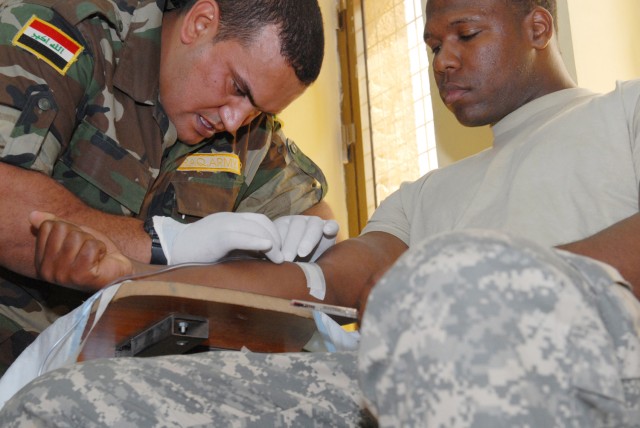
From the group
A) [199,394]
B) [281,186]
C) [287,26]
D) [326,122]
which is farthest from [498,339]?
[326,122]

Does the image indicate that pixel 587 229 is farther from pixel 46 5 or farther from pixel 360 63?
pixel 360 63

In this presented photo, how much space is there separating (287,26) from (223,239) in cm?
66

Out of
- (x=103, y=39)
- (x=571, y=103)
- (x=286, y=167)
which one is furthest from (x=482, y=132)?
(x=103, y=39)

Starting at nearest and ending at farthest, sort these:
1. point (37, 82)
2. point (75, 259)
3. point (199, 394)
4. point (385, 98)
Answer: point (199, 394), point (75, 259), point (37, 82), point (385, 98)

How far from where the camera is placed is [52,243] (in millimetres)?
1306

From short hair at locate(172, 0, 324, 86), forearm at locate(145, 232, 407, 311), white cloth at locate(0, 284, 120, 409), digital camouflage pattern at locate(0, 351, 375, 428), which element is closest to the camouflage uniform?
digital camouflage pattern at locate(0, 351, 375, 428)

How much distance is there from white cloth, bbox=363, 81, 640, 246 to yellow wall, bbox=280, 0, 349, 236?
1713 mm

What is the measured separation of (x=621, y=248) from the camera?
1.00 meters

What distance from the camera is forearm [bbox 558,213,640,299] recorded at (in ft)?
3.18

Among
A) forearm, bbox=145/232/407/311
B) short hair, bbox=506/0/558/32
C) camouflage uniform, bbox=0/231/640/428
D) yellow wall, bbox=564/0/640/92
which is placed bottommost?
forearm, bbox=145/232/407/311

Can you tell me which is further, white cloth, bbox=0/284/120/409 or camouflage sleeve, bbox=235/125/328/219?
camouflage sleeve, bbox=235/125/328/219

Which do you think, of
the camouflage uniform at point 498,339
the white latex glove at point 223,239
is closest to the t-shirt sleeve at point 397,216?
the white latex glove at point 223,239

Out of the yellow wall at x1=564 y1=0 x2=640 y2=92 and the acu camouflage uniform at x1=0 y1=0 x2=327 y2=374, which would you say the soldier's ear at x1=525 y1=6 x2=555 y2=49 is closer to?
the yellow wall at x1=564 y1=0 x2=640 y2=92

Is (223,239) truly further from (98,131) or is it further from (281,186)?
(281,186)
